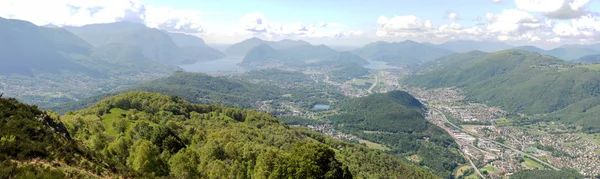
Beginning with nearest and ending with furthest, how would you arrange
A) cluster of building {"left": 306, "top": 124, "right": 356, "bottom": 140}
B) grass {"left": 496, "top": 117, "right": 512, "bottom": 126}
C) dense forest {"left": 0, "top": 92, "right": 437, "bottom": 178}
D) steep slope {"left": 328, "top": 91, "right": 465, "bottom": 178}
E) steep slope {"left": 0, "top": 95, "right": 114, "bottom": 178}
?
1. steep slope {"left": 0, "top": 95, "right": 114, "bottom": 178}
2. dense forest {"left": 0, "top": 92, "right": 437, "bottom": 178}
3. steep slope {"left": 328, "top": 91, "right": 465, "bottom": 178}
4. cluster of building {"left": 306, "top": 124, "right": 356, "bottom": 140}
5. grass {"left": 496, "top": 117, "right": 512, "bottom": 126}

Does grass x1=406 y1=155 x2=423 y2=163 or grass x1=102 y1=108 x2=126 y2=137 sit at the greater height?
grass x1=102 y1=108 x2=126 y2=137

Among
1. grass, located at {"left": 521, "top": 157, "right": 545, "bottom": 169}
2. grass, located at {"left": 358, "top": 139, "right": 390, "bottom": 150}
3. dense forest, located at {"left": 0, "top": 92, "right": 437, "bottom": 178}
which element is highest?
dense forest, located at {"left": 0, "top": 92, "right": 437, "bottom": 178}

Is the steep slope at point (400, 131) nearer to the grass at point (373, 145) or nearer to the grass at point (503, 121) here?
the grass at point (373, 145)

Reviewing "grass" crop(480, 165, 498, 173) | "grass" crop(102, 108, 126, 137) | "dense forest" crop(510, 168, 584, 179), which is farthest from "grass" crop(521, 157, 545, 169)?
"grass" crop(102, 108, 126, 137)

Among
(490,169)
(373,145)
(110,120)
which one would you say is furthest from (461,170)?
(110,120)

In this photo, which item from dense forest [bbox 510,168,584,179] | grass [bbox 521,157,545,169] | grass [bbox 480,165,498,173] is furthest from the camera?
grass [bbox 521,157,545,169]

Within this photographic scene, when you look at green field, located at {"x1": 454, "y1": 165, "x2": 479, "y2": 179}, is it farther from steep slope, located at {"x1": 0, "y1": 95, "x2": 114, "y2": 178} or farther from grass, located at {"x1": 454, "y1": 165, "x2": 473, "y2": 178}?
steep slope, located at {"x1": 0, "y1": 95, "x2": 114, "y2": 178}

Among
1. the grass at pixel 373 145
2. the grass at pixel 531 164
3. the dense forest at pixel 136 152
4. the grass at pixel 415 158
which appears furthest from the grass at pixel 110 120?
the grass at pixel 531 164

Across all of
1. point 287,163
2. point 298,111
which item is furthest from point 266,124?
point 298,111
